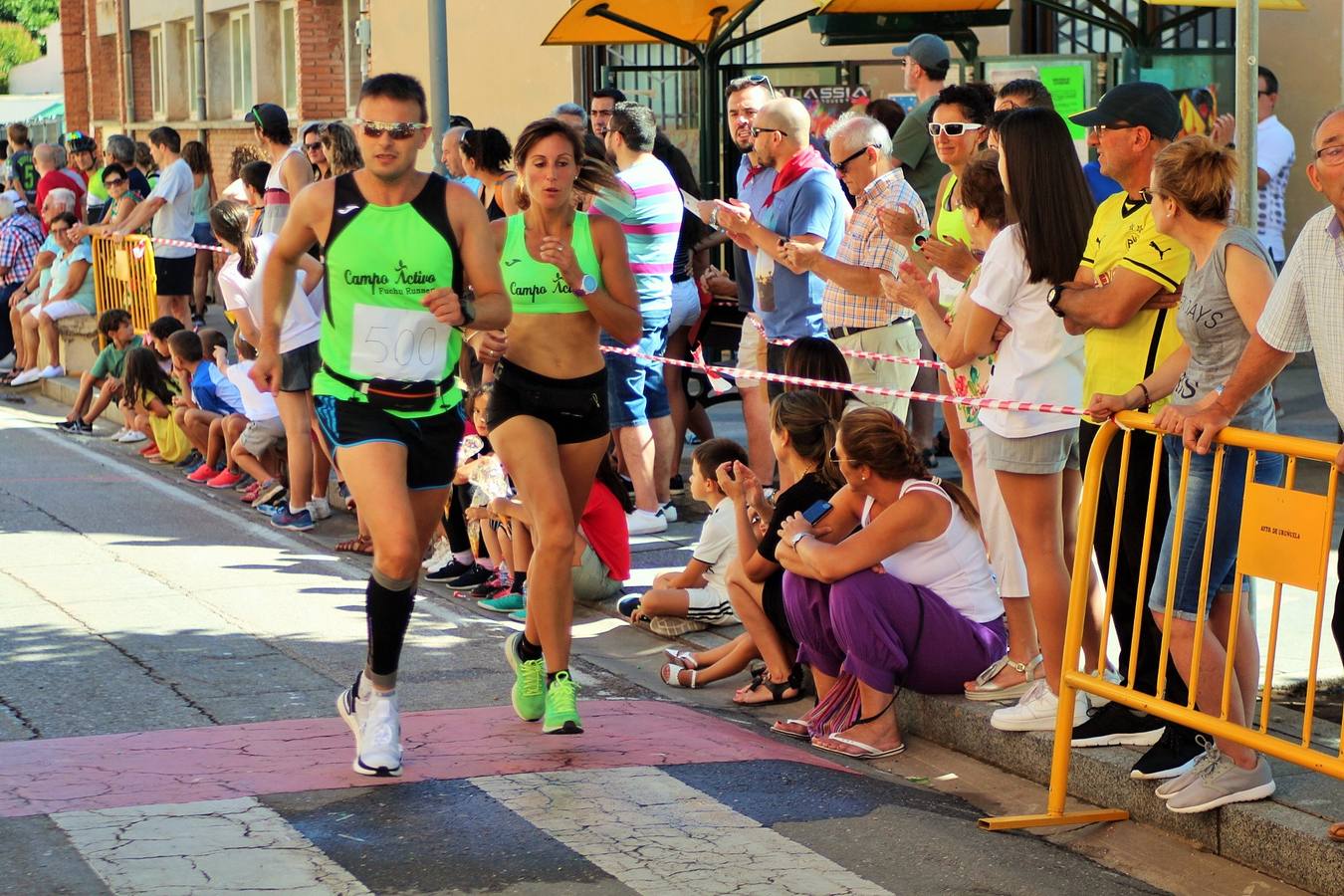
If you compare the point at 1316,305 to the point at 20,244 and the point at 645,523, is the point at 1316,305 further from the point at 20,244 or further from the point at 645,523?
the point at 20,244

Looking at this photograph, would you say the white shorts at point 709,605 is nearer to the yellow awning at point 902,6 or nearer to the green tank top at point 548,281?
the green tank top at point 548,281

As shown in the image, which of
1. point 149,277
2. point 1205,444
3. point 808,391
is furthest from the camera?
point 149,277

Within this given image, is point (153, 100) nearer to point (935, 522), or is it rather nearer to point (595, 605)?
point (595, 605)

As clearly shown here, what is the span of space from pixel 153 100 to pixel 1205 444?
28688 mm

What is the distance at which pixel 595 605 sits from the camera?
841 cm

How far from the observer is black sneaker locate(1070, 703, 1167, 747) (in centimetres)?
566

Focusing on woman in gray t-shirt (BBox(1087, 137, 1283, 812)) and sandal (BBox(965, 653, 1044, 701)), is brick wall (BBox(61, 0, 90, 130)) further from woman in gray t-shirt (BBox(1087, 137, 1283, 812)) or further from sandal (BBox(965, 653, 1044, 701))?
woman in gray t-shirt (BBox(1087, 137, 1283, 812))

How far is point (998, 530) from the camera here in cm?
632

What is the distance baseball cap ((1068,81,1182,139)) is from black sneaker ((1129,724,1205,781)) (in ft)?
5.81

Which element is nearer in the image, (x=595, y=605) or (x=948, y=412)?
(x=948, y=412)

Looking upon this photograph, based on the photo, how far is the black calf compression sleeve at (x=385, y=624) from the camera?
5.70m

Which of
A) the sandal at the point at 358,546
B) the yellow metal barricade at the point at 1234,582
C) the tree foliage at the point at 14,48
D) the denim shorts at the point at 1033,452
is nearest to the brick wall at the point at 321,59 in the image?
the sandal at the point at 358,546

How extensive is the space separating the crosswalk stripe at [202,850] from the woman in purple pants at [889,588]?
200 cm

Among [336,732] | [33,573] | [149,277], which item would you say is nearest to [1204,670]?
[336,732]
